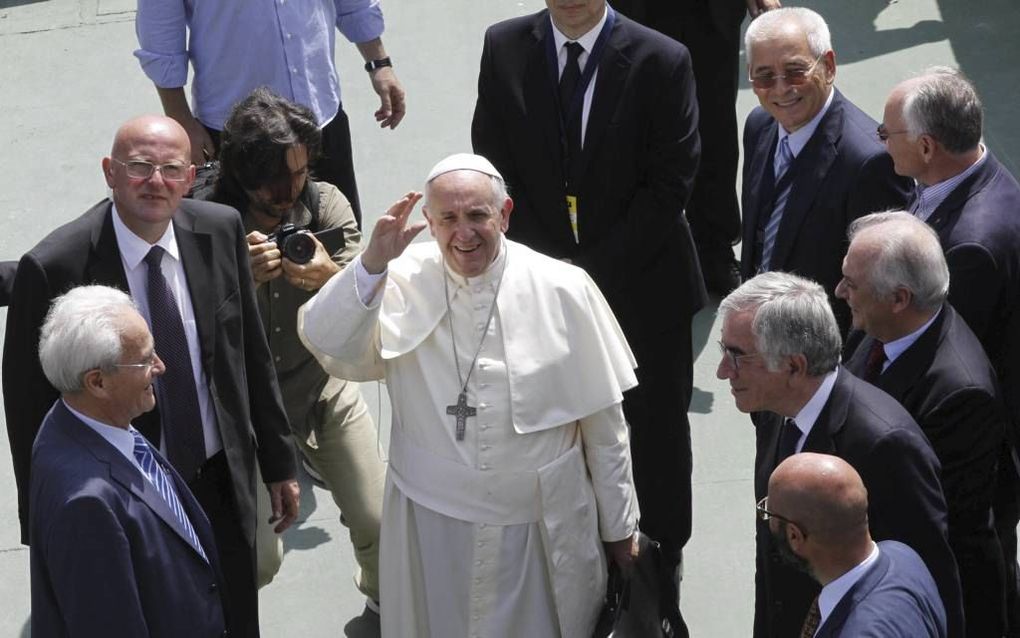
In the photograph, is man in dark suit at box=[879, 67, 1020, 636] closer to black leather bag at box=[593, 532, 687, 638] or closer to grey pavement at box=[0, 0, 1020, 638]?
black leather bag at box=[593, 532, 687, 638]

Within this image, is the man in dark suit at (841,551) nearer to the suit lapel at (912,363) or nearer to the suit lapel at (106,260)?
the suit lapel at (912,363)

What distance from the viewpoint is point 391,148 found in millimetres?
8336

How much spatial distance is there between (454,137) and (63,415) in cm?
488

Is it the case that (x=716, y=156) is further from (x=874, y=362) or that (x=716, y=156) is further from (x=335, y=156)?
(x=874, y=362)

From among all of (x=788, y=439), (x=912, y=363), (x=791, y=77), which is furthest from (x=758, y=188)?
(x=788, y=439)

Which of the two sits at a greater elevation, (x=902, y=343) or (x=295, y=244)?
(x=295, y=244)

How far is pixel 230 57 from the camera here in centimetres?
581

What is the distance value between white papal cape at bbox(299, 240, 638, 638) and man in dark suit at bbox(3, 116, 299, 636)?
0.29 metres

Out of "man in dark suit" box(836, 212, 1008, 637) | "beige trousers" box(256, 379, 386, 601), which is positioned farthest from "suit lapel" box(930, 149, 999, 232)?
"beige trousers" box(256, 379, 386, 601)

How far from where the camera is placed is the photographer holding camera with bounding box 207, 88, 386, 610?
4.84 metres

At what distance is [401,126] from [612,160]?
3.56 metres

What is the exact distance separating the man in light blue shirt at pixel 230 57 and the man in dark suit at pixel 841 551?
3125mm

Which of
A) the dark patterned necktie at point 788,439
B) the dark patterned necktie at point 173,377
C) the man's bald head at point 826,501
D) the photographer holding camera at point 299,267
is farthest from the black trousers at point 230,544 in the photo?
the man's bald head at point 826,501

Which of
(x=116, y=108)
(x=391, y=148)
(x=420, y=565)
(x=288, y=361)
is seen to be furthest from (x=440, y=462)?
(x=116, y=108)
